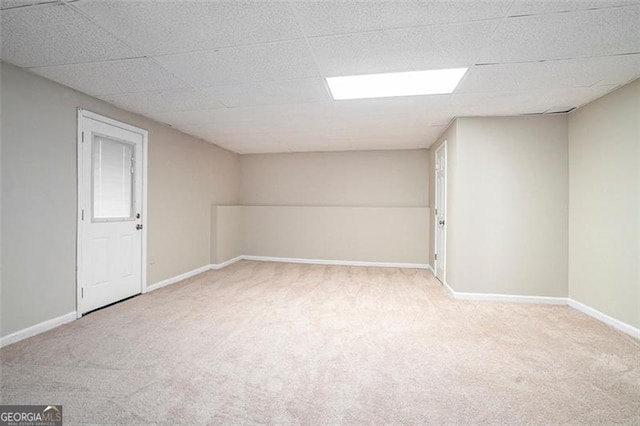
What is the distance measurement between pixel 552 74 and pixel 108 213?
468 cm

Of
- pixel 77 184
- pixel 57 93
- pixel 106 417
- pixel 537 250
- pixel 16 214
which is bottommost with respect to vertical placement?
pixel 106 417

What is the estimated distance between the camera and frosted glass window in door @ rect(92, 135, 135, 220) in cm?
337

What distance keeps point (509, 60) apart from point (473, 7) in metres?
0.87

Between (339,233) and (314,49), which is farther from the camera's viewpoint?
(339,233)

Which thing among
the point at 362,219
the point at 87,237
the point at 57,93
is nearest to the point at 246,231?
the point at 362,219

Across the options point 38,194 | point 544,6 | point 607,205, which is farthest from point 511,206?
point 38,194

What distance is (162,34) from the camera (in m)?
2.06

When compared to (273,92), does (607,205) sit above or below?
below

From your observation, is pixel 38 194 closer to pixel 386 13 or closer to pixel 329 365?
pixel 329 365

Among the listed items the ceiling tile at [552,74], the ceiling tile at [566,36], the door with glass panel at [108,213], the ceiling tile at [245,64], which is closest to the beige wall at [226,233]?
the door with glass panel at [108,213]

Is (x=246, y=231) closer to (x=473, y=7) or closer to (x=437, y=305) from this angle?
(x=437, y=305)

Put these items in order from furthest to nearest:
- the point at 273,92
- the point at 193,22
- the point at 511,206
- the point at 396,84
Result: the point at 511,206, the point at 273,92, the point at 396,84, the point at 193,22

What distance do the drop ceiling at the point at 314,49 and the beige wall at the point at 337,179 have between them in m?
2.49

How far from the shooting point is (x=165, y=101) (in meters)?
3.38
